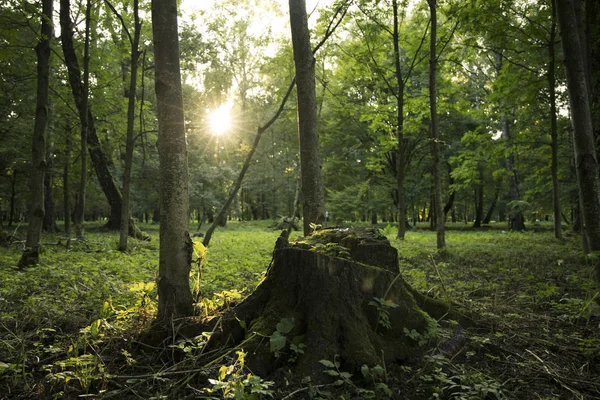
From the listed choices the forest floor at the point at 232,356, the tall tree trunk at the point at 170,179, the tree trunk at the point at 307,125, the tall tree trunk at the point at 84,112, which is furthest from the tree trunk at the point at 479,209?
the tall tree trunk at the point at 170,179

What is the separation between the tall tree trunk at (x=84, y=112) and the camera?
37.3 feet

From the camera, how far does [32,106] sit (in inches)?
603

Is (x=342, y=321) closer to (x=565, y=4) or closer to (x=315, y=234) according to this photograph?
(x=315, y=234)

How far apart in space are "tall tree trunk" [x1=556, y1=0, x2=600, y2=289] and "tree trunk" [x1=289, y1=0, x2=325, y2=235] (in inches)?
135

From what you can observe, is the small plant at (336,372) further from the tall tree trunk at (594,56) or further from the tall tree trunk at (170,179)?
the tall tree trunk at (594,56)

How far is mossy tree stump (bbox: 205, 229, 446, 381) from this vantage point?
115 inches

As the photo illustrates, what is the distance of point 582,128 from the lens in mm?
4223

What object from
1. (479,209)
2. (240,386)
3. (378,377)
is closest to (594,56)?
(378,377)

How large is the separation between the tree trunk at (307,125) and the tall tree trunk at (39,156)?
5.41m

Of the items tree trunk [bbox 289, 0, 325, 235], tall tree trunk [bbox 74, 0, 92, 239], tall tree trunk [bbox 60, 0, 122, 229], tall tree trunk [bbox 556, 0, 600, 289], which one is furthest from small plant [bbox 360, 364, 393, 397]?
tall tree trunk [bbox 60, 0, 122, 229]

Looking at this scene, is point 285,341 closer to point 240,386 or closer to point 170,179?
point 240,386

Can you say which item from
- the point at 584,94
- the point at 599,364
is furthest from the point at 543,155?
the point at 599,364

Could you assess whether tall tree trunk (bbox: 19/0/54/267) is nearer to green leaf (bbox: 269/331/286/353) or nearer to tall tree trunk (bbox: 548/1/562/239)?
green leaf (bbox: 269/331/286/353)

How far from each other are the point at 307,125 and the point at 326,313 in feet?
12.2
